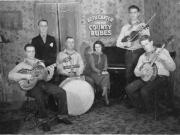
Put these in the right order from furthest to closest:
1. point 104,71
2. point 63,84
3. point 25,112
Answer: point 104,71 < point 25,112 < point 63,84

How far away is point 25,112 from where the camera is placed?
542 centimetres

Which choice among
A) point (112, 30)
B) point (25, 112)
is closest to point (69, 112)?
point (25, 112)

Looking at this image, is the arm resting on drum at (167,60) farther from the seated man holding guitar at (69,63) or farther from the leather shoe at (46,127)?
the leather shoe at (46,127)

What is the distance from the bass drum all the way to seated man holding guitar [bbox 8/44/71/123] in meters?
0.13

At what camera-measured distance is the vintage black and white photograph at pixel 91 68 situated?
4723 millimetres

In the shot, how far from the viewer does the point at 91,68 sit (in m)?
6.12

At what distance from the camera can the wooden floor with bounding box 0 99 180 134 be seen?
4.41 meters

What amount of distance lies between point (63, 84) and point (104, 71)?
43.5 inches

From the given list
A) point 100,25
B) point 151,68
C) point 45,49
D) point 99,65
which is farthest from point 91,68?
point 151,68

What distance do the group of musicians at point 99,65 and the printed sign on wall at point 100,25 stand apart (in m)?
0.85

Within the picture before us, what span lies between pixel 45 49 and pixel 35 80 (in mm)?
969

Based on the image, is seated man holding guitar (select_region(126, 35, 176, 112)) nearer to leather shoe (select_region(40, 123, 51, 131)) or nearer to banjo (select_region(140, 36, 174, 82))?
banjo (select_region(140, 36, 174, 82))

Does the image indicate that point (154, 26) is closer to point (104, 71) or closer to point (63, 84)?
point (104, 71)

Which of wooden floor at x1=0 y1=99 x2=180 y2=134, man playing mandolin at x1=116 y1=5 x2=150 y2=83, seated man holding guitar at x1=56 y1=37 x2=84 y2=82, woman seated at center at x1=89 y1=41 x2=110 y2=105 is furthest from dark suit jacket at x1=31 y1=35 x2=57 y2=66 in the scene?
man playing mandolin at x1=116 y1=5 x2=150 y2=83
